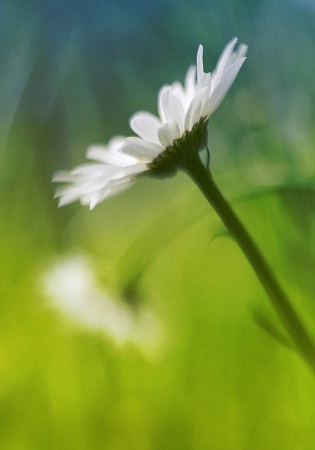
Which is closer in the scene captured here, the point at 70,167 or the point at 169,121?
the point at 169,121

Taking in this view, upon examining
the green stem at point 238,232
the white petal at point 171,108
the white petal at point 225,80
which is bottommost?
the green stem at point 238,232

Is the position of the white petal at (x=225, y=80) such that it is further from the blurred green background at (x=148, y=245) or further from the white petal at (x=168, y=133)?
→ the blurred green background at (x=148, y=245)

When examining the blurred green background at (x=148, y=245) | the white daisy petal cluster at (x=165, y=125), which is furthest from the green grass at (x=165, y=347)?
the white daisy petal cluster at (x=165, y=125)

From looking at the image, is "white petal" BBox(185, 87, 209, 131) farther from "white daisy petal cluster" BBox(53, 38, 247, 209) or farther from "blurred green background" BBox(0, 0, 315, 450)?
"blurred green background" BBox(0, 0, 315, 450)

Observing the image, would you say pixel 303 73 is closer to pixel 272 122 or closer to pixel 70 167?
pixel 272 122

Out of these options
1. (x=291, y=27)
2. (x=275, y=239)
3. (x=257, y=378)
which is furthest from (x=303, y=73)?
(x=257, y=378)

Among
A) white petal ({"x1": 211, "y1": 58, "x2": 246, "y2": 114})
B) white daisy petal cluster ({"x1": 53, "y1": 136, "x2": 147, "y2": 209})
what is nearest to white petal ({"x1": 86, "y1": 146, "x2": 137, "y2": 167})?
white daisy petal cluster ({"x1": 53, "y1": 136, "x2": 147, "y2": 209})

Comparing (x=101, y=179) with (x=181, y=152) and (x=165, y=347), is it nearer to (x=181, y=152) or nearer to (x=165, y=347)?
(x=181, y=152)

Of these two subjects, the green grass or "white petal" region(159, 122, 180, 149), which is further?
the green grass
